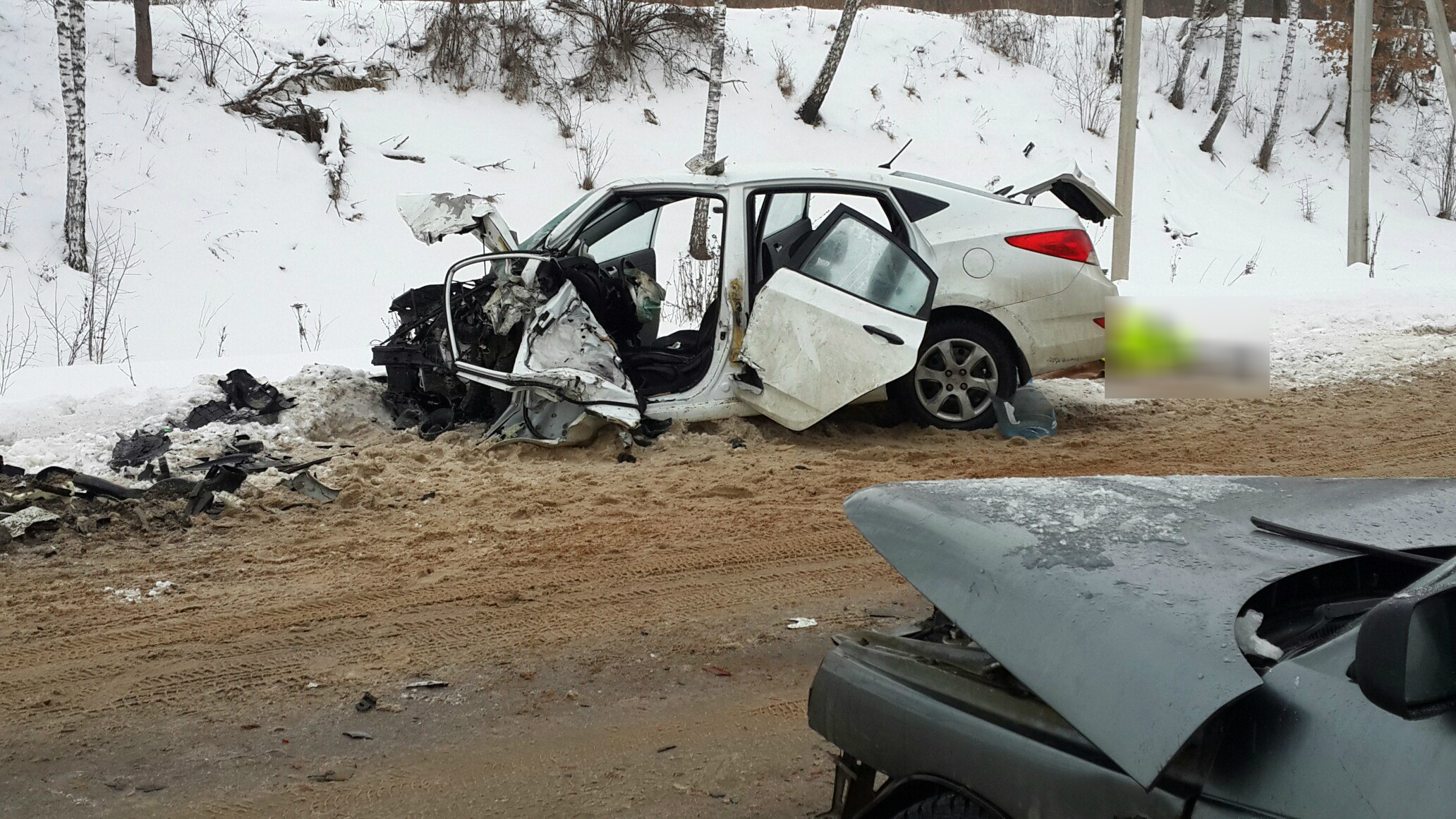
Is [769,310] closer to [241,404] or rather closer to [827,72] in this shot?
[241,404]

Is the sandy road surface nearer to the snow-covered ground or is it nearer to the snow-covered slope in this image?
the snow-covered ground

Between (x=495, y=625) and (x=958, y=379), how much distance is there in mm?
3777

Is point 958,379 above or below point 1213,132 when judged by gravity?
below

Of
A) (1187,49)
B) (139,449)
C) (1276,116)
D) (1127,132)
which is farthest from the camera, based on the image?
(1187,49)

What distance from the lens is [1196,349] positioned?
3887 millimetres

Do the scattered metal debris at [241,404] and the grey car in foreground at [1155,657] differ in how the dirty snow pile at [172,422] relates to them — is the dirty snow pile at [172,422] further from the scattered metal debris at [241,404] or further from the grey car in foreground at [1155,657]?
the grey car in foreground at [1155,657]

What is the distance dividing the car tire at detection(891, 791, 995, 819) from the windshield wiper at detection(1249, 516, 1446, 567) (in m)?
0.77

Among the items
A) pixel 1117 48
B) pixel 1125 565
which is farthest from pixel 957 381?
pixel 1117 48

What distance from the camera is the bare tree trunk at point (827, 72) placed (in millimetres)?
22312

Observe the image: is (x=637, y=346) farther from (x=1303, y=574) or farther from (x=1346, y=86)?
(x=1346, y=86)

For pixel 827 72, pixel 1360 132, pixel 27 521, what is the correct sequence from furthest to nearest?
pixel 827 72 → pixel 1360 132 → pixel 27 521

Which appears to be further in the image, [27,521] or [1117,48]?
[1117,48]

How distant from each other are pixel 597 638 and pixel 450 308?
10.9 ft

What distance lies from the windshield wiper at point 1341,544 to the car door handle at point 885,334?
14.6ft
